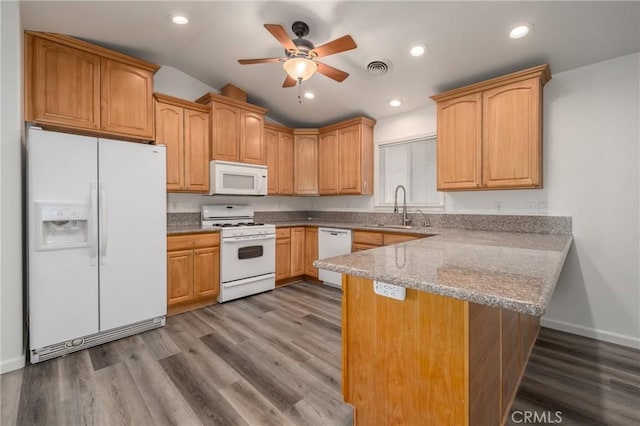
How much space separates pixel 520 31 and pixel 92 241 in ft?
13.4

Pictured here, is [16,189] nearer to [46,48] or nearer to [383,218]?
[46,48]

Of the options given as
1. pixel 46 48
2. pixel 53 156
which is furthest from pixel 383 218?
pixel 46 48

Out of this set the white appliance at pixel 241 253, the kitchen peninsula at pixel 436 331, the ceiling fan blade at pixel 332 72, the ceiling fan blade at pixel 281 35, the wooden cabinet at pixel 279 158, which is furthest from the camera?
the wooden cabinet at pixel 279 158

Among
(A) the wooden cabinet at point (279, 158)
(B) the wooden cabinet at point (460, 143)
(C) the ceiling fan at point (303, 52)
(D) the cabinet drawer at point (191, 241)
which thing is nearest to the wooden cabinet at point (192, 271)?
(D) the cabinet drawer at point (191, 241)

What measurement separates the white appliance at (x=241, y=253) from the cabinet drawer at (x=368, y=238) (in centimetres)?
119

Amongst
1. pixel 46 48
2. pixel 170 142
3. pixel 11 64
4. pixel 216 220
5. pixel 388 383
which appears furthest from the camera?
pixel 216 220

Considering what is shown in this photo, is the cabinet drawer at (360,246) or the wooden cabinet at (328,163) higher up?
the wooden cabinet at (328,163)

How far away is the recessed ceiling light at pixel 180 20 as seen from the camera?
2.66m

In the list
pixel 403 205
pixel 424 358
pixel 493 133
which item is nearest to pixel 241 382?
pixel 424 358

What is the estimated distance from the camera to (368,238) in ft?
12.0

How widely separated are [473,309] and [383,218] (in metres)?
3.20

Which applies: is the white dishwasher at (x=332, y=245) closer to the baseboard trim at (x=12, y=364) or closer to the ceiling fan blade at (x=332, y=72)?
the ceiling fan blade at (x=332, y=72)

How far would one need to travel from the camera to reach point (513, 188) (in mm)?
2797

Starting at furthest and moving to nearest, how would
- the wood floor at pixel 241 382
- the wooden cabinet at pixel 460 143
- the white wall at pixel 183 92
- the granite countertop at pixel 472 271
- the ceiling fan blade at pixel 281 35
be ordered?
the white wall at pixel 183 92 < the wooden cabinet at pixel 460 143 < the ceiling fan blade at pixel 281 35 < the wood floor at pixel 241 382 < the granite countertop at pixel 472 271
